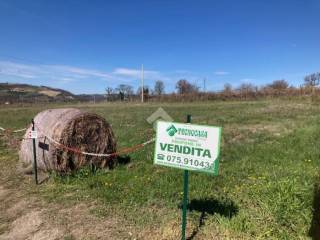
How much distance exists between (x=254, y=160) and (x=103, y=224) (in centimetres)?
A: 414

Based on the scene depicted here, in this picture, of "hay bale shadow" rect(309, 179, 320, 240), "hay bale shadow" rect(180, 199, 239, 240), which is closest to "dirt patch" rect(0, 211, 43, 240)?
"hay bale shadow" rect(180, 199, 239, 240)

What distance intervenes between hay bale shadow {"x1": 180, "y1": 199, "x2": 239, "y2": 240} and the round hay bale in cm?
287

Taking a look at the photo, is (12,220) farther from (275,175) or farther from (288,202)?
(275,175)

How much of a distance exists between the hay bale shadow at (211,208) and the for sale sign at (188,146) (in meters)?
1.04

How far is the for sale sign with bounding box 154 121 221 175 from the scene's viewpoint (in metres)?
3.74

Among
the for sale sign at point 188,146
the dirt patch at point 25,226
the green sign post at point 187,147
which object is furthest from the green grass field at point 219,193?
the for sale sign at point 188,146

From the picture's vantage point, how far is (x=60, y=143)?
6.61m

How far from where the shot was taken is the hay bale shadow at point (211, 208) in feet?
14.9

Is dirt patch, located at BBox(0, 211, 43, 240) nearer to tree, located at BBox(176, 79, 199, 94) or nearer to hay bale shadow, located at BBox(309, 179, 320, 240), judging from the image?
hay bale shadow, located at BBox(309, 179, 320, 240)

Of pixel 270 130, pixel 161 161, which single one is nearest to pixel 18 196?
pixel 161 161

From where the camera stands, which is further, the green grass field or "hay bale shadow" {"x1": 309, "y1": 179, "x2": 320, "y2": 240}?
the green grass field

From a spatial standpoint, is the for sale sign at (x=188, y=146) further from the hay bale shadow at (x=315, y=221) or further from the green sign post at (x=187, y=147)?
the hay bale shadow at (x=315, y=221)

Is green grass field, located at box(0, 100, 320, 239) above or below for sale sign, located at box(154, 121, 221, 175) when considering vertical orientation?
below

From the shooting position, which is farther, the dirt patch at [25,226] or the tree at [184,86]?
the tree at [184,86]
